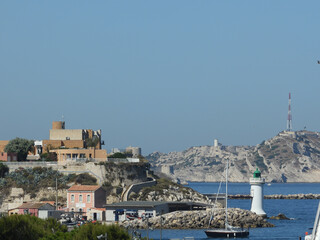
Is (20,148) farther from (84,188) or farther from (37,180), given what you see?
(84,188)

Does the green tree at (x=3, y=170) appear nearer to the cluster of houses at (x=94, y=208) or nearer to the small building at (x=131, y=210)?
the cluster of houses at (x=94, y=208)

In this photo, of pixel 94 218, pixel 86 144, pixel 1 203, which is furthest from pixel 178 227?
pixel 86 144

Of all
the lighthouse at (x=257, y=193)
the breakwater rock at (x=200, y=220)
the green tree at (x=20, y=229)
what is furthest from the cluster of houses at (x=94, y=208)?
the green tree at (x=20, y=229)

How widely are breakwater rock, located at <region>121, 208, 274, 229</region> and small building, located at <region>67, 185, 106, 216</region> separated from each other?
8072mm

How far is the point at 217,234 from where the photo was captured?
250 ft

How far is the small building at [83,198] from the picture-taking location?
88.8m

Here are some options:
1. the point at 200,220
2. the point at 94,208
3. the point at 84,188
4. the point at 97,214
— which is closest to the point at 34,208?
the point at 97,214

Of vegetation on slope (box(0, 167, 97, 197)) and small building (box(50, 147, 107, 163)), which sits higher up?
small building (box(50, 147, 107, 163))

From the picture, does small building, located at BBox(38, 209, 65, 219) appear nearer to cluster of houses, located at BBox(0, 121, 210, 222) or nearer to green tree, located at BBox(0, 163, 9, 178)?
cluster of houses, located at BBox(0, 121, 210, 222)

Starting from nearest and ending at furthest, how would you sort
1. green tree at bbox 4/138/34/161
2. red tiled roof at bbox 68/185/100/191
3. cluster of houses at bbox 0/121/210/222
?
1. cluster of houses at bbox 0/121/210/222
2. red tiled roof at bbox 68/185/100/191
3. green tree at bbox 4/138/34/161

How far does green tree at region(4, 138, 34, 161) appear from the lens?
10794 cm

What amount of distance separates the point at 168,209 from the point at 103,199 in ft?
22.7

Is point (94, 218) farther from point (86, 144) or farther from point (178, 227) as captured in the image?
point (86, 144)

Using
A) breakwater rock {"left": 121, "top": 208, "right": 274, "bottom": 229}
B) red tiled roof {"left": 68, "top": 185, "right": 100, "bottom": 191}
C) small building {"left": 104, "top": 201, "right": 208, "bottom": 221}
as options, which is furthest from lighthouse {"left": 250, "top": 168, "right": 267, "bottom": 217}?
red tiled roof {"left": 68, "top": 185, "right": 100, "bottom": 191}
